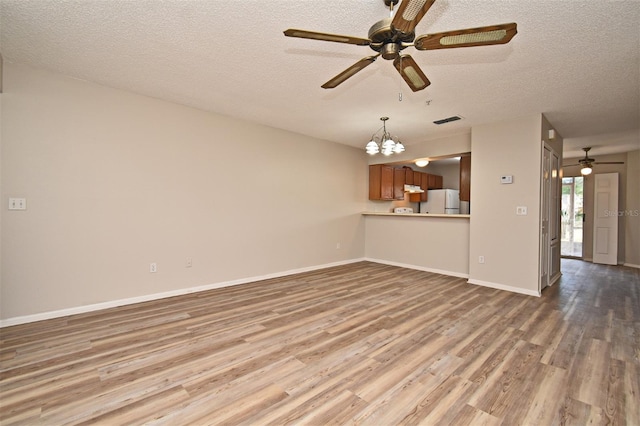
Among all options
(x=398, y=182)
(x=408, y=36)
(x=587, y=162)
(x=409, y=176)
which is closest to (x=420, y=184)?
(x=409, y=176)

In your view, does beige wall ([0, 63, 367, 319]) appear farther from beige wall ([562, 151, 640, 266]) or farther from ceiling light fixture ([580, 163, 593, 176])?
beige wall ([562, 151, 640, 266])

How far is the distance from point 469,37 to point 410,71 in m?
0.48

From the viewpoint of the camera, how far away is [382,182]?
6.57 metres

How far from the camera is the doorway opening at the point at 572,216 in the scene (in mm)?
7250

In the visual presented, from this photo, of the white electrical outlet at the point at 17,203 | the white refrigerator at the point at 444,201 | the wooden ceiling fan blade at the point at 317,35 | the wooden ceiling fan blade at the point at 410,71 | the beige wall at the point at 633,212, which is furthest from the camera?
the white refrigerator at the point at 444,201

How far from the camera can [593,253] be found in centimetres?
677

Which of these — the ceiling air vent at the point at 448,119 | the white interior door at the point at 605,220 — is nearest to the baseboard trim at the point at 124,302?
the ceiling air vent at the point at 448,119

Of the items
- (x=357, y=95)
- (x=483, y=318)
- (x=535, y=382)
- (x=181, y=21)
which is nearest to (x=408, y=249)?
(x=483, y=318)

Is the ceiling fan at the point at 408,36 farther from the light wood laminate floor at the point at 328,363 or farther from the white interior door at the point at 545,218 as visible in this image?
the white interior door at the point at 545,218

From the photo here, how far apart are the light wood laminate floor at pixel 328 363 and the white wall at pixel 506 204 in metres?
0.61

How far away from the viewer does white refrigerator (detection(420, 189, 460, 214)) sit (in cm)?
684

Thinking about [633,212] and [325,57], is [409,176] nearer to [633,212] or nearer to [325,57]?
[633,212]

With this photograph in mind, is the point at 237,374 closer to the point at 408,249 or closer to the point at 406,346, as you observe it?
the point at 406,346

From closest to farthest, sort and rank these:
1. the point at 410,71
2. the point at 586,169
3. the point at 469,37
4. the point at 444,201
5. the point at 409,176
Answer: the point at 469,37, the point at 410,71, the point at 586,169, the point at 444,201, the point at 409,176
